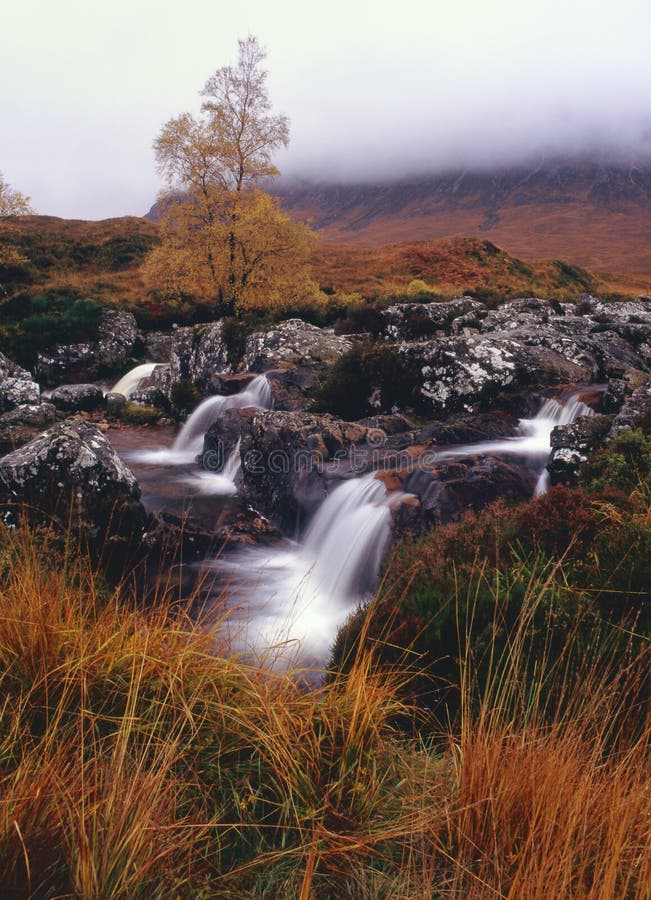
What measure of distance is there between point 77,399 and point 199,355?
4.73 metres

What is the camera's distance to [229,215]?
23.7 metres

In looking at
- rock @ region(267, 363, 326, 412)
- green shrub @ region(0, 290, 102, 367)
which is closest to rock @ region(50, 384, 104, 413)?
green shrub @ region(0, 290, 102, 367)

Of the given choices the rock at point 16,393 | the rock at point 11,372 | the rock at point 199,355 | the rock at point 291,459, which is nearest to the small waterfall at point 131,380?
the rock at point 199,355

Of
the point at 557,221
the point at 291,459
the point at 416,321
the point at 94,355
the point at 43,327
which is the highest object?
the point at 557,221

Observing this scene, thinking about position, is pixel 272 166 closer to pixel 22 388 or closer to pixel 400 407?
pixel 22 388

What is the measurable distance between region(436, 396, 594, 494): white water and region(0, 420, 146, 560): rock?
5.52m

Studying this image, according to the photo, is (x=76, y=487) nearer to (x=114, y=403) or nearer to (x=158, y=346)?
(x=114, y=403)

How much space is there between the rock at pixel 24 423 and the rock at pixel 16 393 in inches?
80.7

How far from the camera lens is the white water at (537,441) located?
9575 millimetres

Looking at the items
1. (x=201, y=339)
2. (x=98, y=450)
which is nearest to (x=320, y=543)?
(x=98, y=450)

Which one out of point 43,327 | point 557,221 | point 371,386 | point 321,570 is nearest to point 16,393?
point 43,327

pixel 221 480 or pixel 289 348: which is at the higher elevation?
pixel 289 348

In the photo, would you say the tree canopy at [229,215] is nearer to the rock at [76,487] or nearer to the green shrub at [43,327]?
the green shrub at [43,327]

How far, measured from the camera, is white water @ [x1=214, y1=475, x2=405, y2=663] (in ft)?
24.2
